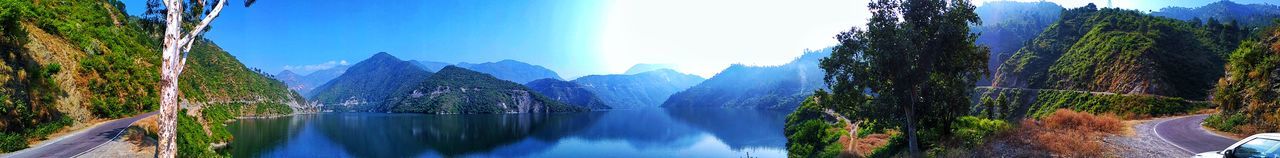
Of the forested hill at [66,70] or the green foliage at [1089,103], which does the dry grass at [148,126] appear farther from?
the green foliage at [1089,103]

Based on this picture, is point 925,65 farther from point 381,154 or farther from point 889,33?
point 381,154

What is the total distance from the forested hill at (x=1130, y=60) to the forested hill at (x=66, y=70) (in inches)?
3395

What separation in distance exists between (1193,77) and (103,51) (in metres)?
111

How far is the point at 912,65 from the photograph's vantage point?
2744cm

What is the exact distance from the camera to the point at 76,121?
34.8 metres

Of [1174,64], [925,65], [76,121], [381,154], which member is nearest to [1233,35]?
[1174,64]

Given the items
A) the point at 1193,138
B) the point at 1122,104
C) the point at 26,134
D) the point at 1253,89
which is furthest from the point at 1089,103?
the point at 26,134

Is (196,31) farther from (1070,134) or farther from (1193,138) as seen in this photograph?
(1193,138)

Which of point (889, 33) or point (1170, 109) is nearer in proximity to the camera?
point (889, 33)

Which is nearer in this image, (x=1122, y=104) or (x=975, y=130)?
(x=975, y=130)

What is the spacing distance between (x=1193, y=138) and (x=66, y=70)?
66931 millimetres

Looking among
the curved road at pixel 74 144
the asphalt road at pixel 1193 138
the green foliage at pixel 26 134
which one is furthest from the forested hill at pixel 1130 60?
the green foliage at pixel 26 134

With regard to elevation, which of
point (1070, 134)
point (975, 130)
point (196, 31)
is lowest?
point (975, 130)

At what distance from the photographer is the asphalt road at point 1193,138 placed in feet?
78.2
